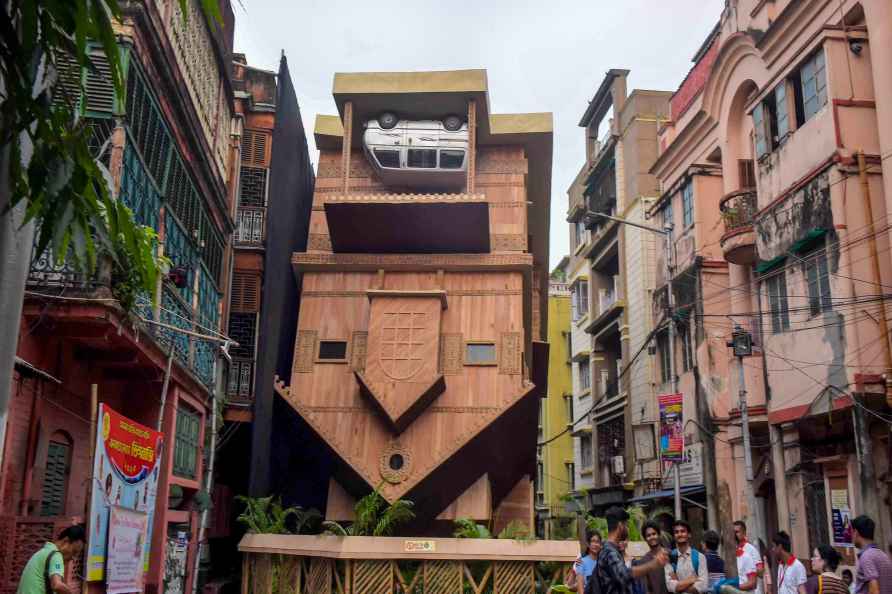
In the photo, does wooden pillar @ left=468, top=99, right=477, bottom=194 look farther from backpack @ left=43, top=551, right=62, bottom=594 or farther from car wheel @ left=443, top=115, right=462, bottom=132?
backpack @ left=43, top=551, right=62, bottom=594

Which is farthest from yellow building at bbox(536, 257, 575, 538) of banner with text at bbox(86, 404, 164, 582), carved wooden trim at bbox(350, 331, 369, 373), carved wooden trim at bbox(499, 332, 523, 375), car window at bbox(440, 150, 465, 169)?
banner with text at bbox(86, 404, 164, 582)

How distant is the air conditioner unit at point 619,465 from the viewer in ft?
98.1

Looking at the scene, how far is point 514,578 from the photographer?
38.6ft

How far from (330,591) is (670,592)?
5875 mm

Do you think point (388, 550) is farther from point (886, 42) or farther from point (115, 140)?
point (886, 42)

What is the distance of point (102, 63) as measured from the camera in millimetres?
10414

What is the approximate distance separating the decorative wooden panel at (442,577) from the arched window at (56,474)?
4.68m

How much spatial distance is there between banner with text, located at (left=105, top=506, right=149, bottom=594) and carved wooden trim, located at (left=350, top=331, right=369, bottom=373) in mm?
6030

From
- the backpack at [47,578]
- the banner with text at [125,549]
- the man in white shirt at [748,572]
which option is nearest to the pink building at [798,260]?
the man in white shirt at [748,572]

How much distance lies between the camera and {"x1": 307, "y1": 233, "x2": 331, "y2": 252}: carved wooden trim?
17.6 metres

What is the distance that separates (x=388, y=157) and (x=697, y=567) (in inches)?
462

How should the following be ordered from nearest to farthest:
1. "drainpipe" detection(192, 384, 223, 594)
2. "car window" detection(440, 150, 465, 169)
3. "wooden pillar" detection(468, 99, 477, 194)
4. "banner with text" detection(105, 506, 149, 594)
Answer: "banner with text" detection(105, 506, 149, 594)
"drainpipe" detection(192, 384, 223, 594)
"wooden pillar" detection(468, 99, 477, 194)
"car window" detection(440, 150, 465, 169)

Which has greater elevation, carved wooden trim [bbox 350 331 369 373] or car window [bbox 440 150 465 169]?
car window [bbox 440 150 465 169]

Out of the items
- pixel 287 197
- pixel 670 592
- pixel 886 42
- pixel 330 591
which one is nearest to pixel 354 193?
pixel 287 197
